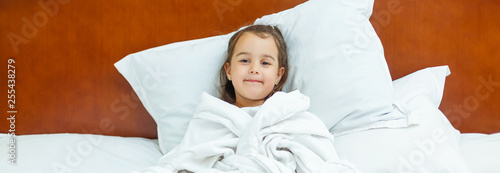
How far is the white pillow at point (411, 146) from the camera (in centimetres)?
105

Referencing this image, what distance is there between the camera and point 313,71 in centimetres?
128

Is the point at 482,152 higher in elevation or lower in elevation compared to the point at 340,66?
lower

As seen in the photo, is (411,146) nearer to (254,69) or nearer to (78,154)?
(254,69)

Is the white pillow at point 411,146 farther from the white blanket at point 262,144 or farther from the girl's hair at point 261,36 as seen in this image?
the girl's hair at point 261,36

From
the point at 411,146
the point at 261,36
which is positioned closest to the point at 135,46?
the point at 261,36

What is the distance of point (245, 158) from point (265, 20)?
56 cm

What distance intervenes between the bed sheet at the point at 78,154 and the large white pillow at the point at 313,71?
94mm

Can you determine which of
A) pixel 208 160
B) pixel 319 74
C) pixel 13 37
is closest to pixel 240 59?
pixel 319 74

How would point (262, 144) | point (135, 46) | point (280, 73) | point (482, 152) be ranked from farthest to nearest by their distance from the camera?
point (135, 46) < point (280, 73) < point (482, 152) < point (262, 144)

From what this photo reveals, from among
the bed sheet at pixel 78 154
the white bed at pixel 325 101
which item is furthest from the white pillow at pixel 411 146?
the bed sheet at pixel 78 154

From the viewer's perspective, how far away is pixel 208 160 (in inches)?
42.6

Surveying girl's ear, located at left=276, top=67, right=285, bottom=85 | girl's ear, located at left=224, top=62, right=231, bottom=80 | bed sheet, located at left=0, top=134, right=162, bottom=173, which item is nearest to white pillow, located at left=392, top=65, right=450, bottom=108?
girl's ear, located at left=276, top=67, right=285, bottom=85

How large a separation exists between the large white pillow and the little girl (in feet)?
0.34

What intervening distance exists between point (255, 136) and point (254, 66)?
0.27 metres
